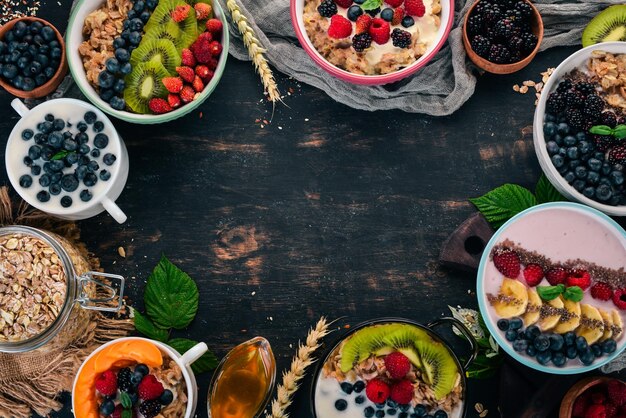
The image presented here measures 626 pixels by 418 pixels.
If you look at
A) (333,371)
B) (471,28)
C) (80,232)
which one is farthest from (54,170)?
(471,28)

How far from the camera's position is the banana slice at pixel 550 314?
85.4 inches

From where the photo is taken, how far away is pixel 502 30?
2260 millimetres

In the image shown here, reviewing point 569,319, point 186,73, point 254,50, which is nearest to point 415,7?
point 254,50

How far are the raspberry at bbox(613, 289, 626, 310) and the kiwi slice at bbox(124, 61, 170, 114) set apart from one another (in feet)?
4.98

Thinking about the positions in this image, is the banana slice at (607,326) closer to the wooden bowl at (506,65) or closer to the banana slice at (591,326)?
the banana slice at (591,326)

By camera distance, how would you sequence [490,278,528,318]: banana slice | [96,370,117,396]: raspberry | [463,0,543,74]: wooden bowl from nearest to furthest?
[96,370,117,396]: raspberry < [490,278,528,318]: banana slice < [463,0,543,74]: wooden bowl

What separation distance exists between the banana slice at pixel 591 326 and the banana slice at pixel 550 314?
81 millimetres

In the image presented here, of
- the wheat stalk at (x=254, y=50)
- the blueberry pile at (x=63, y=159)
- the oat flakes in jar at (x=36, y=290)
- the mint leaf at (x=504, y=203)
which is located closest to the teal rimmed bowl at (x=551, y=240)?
the mint leaf at (x=504, y=203)

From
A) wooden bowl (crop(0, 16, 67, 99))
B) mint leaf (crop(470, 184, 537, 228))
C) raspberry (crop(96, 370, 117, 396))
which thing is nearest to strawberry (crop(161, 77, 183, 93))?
wooden bowl (crop(0, 16, 67, 99))

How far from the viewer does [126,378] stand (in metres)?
2.11

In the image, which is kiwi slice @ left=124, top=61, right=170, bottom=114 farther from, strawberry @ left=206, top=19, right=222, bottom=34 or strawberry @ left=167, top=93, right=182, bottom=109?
strawberry @ left=206, top=19, right=222, bottom=34

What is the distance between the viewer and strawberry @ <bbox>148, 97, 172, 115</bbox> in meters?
2.21

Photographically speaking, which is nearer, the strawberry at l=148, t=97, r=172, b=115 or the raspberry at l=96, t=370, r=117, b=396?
the raspberry at l=96, t=370, r=117, b=396

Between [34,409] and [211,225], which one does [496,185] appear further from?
[34,409]
